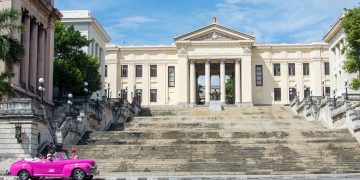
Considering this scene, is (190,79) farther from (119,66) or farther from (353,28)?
(353,28)

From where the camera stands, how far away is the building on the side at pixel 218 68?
76.2 meters

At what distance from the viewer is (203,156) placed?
29.7 meters

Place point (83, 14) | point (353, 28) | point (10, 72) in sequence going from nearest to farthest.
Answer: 1. point (10, 72)
2. point (353, 28)
3. point (83, 14)

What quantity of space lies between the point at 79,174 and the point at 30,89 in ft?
66.7

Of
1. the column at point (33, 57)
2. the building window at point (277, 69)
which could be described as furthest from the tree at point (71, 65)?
the building window at point (277, 69)

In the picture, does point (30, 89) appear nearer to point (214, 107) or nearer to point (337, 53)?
point (214, 107)

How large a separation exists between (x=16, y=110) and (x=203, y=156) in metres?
10.1

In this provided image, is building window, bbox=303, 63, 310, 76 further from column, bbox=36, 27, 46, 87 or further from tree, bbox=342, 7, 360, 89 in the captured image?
column, bbox=36, 27, 46, 87

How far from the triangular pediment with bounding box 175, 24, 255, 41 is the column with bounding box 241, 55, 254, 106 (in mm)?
2904

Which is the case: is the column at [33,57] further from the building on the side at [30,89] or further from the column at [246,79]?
the column at [246,79]

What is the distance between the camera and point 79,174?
22375mm

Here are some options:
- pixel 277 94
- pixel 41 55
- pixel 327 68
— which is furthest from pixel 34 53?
pixel 327 68

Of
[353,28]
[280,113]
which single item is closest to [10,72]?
[353,28]

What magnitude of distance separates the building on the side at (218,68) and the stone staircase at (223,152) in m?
37.1
